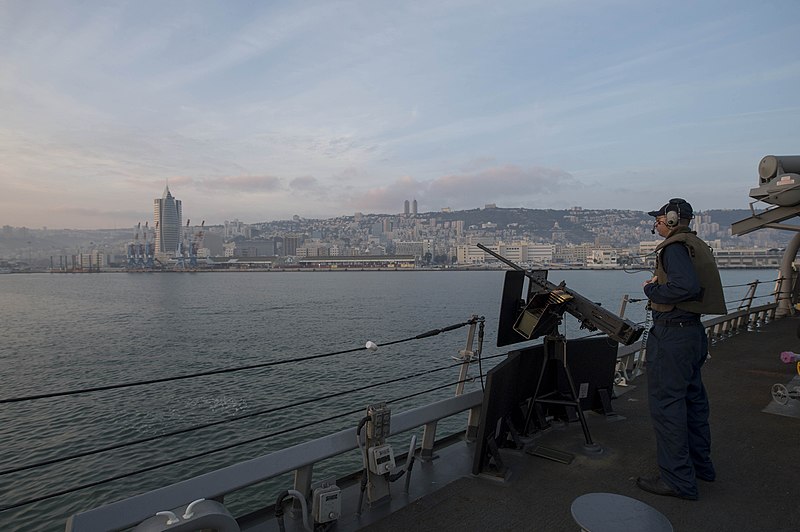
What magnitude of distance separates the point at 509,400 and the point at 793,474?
2248 millimetres

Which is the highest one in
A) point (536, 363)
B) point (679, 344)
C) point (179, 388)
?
point (679, 344)

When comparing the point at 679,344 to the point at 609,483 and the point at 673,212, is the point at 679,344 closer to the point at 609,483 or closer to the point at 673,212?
the point at 673,212

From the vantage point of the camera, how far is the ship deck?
3.16 meters

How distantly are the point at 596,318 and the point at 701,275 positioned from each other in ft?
2.85

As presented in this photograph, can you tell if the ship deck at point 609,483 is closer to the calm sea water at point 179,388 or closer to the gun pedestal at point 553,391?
the gun pedestal at point 553,391

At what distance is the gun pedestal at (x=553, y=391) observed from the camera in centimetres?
438

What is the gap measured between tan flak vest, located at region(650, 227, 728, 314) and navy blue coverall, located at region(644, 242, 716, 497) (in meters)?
0.05

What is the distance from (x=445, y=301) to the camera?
208 ft

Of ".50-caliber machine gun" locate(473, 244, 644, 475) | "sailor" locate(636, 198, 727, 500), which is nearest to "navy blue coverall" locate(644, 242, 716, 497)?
"sailor" locate(636, 198, 727, 500)

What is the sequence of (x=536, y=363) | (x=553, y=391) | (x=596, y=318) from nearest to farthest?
(x=596, y=318)
(x=536, y=363)
(x=553, y=391)

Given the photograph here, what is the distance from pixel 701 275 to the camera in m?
3.54

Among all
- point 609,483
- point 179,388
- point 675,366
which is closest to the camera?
point 675,366

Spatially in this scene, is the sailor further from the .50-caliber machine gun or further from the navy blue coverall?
the .50-caliber machine gun

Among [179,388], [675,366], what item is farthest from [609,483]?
[179,388]
